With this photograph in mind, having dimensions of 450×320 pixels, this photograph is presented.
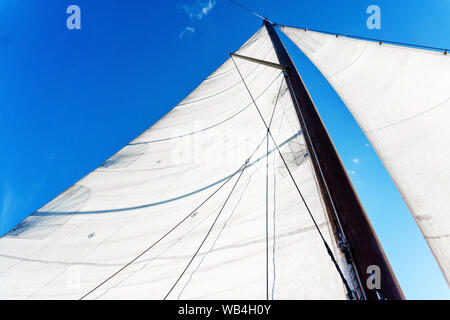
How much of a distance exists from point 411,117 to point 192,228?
107 inches

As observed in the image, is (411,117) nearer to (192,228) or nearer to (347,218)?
(347,218)

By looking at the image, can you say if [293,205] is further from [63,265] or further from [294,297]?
[63,265]

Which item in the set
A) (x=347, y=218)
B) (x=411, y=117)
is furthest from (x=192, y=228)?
(x=411, y=117)

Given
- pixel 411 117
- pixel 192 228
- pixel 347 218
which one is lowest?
pixel 347 218

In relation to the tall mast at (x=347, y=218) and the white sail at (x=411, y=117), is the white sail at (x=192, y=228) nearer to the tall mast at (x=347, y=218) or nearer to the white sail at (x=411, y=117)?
the tall mast at (x=347, y=218)

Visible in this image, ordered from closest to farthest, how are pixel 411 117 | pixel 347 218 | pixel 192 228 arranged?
pixel 347 218
pixel 192 228
pixel 411 117

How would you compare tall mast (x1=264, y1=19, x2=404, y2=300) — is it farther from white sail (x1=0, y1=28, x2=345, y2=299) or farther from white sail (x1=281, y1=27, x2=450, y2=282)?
white sail (x1=281, y1=27, x2=450, y2=282)

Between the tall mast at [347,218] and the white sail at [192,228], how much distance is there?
0.36ft

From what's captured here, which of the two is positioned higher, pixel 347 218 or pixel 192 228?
pixel 192 228

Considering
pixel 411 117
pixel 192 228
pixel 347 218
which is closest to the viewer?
pixel 347 218

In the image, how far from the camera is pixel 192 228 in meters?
2.08

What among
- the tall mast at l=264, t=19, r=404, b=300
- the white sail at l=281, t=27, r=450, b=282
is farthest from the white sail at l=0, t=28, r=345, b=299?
the white sail at l=281, t=27, r=450, b=282

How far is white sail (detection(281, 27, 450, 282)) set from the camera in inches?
71.0
